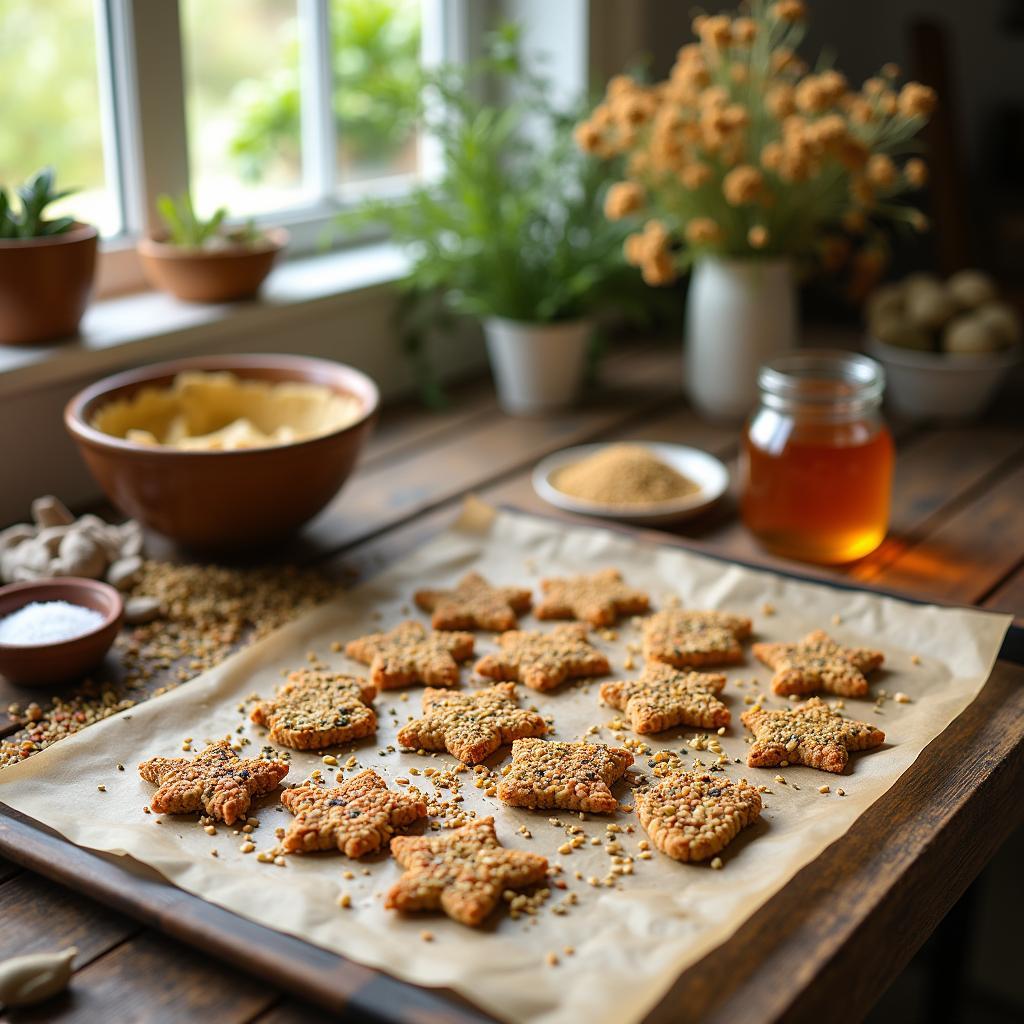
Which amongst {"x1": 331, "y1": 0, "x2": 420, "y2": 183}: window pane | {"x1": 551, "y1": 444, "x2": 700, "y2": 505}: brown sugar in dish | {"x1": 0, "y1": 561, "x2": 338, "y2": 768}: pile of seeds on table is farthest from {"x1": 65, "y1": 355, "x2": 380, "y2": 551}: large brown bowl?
{"x1": 331, "y1": 0, "x2": 420, "y2": 183}: window pane

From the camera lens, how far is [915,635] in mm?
1237

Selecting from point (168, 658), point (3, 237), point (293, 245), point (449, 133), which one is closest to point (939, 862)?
point (168, 658)

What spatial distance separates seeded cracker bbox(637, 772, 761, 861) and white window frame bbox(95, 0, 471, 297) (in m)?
1.20

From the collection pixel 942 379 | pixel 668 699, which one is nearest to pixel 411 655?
pixel 668 699

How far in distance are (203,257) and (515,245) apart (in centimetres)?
47

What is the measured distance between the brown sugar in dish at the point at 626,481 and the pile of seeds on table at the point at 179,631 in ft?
1.22

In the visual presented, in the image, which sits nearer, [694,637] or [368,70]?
[694,637]

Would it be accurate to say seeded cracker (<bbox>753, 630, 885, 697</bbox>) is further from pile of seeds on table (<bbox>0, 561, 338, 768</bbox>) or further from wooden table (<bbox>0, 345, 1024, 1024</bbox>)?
pile of seeds on table (<bbox>0, 561, 338, 768</bbox>)

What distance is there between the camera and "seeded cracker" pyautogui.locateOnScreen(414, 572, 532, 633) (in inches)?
50.2

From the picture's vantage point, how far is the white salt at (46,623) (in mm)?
1142

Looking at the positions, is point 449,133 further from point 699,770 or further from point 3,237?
point 699,770

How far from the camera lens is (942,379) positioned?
1872 millimetres

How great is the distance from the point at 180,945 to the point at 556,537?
2.42 feet

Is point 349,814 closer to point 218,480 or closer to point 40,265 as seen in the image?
point 218,480
